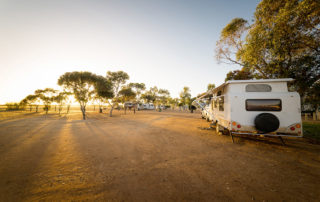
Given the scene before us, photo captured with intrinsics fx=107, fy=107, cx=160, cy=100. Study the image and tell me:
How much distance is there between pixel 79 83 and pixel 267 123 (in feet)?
70.0

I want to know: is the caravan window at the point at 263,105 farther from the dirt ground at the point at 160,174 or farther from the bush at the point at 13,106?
the bush at the point at 13,106

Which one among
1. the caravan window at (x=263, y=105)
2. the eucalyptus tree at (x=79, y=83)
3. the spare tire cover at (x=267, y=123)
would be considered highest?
the eucalyptus tree at (x=79, y=83)

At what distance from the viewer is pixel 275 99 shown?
5059mm

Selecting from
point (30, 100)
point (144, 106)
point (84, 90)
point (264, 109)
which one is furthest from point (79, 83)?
point (144, 106)

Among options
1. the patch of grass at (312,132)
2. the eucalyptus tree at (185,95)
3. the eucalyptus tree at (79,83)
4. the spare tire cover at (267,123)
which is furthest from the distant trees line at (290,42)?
the eucalyptus tree at (185,95)

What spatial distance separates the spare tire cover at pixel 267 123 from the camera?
484 centimetres

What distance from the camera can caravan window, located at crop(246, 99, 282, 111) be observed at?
16.5ft

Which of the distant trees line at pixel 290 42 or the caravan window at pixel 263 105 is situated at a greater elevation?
the distant trees line at pixel 290 42

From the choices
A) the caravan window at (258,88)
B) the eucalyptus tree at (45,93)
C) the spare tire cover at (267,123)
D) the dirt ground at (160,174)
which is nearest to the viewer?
the dirt ground at (160,174)

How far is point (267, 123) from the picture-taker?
4.86 meters

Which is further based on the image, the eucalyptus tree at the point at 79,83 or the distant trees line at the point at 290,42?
the eucalyptus tree at the point at 79,83

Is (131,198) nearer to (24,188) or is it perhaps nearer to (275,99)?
(24,188)

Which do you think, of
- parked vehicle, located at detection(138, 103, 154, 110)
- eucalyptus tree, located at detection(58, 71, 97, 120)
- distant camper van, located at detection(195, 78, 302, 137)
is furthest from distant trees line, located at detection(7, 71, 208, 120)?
distant camper van, located at detection(195, 78, 302, 137)

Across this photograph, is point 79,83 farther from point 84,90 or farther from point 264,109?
point 264,109
